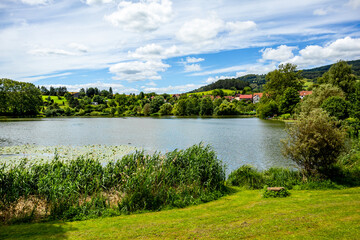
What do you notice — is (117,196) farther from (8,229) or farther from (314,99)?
(314,99)

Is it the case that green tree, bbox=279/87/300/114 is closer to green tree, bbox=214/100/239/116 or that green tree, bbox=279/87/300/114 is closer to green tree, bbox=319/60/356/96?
green tree, bbox=319/60/356/96

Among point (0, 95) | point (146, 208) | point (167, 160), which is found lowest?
point (146, 208)

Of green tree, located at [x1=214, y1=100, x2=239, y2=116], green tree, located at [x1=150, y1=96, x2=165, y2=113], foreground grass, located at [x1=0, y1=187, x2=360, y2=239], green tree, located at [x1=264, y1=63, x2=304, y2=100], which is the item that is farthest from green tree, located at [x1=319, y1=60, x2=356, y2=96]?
green tree, located at [x1=150, y1=96, x2=165, y2=113]

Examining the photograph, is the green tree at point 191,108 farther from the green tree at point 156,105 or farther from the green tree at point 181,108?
the green tree at point 156,105

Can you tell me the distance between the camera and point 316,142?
12.4m

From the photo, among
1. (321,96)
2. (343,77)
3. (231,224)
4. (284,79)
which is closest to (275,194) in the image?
(231,224)

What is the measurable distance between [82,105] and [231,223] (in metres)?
150

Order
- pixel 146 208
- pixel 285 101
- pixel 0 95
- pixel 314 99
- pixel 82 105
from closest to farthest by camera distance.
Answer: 1. pixel 146 208
2. pixel 314 99
3. pixel 285 101
4. pixel 0 95
5. pixel 82 105

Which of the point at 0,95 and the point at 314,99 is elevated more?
the point at 0,95

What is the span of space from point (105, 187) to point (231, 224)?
233 inches

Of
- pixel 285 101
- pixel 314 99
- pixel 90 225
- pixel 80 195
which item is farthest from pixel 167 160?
pixel 285 101

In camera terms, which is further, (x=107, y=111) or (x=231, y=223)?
(x=107, y=111)

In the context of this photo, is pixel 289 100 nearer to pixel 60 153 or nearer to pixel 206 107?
pixel 206 107

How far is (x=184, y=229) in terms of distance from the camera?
779 cm
